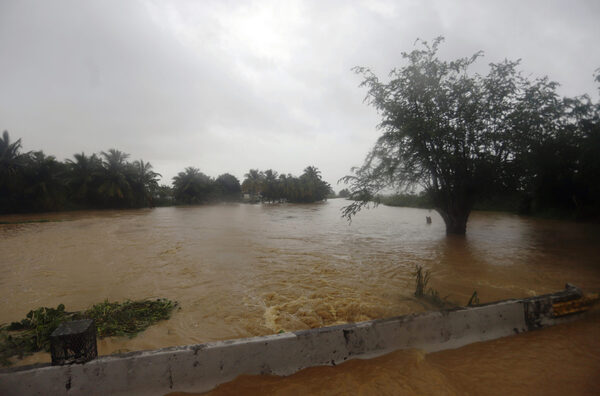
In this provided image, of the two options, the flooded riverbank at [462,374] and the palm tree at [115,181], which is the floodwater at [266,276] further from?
the palm tree at [115,181]

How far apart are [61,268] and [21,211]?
26.3 m

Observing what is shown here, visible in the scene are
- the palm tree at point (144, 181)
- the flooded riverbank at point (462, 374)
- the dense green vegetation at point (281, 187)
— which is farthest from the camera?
the dense green vegetation at point (281, 187)

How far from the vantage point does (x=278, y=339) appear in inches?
100

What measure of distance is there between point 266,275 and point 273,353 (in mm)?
3887

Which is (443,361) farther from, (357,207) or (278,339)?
(357,207)

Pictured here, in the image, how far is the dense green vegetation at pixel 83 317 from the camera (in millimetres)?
3037

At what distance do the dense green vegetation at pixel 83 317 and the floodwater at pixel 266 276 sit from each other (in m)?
0.23

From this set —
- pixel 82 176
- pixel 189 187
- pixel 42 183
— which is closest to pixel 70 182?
pixel 82 176

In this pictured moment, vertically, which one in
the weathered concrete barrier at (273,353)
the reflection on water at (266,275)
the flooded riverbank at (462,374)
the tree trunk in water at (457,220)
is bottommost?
the reflection on water at (266,275)

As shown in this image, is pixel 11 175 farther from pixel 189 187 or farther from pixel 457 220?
pixel 457 220

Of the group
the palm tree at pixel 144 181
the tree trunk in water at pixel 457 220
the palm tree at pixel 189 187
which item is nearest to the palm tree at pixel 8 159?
the palm tree at pixel 144 181

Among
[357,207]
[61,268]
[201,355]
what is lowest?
[61,268]

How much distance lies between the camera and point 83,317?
380cm

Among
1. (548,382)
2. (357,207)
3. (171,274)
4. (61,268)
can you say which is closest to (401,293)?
(548,382)
